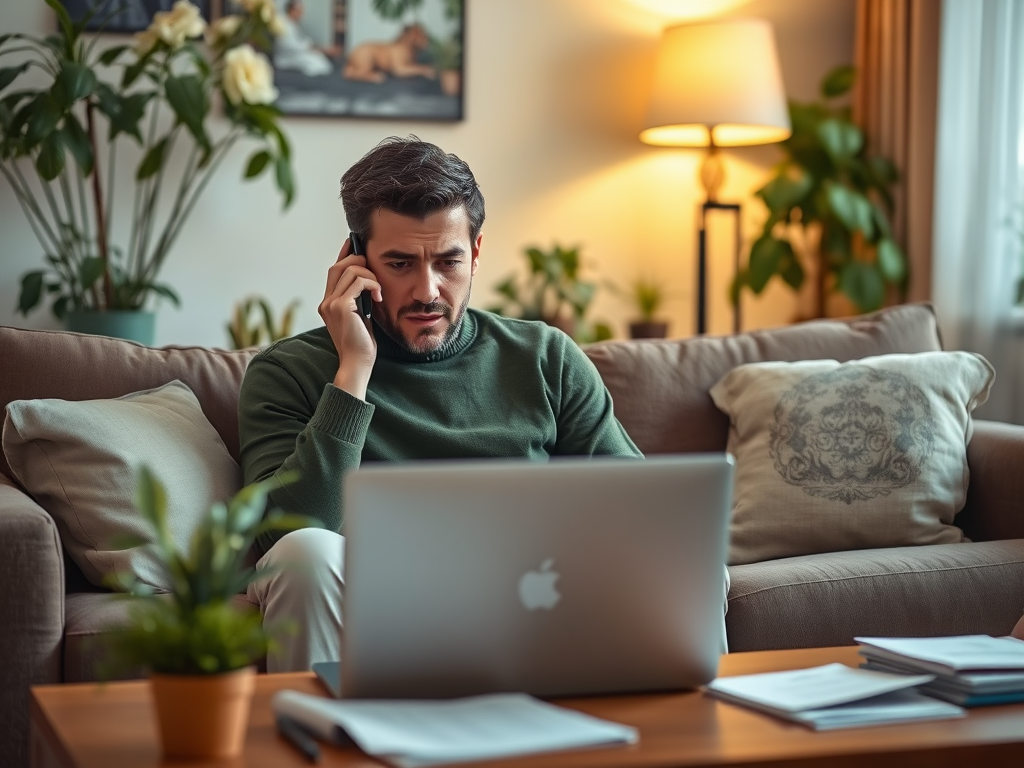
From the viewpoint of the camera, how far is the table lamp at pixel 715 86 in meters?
3.34

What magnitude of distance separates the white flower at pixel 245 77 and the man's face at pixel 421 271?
1.10 metres

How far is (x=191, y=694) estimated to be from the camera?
1.00m

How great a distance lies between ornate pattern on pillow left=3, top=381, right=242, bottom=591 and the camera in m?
1.90

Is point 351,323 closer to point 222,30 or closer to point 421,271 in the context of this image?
point 421,271

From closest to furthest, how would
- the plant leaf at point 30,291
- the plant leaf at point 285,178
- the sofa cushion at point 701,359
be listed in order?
the sofa cushion at point 701,359, the plant leaf at point 30,291, the plant leaf at point 285,178

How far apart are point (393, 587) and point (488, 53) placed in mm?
2684

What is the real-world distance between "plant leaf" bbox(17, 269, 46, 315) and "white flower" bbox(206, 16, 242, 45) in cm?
70

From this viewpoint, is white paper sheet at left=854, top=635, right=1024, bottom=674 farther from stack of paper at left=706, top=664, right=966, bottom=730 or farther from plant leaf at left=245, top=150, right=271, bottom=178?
plant leaf at left=245, top=150, right=271, bottom=178

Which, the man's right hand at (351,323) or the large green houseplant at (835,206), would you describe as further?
the large green houseplant at (835,206)

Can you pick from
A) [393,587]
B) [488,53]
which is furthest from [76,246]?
[393,587]

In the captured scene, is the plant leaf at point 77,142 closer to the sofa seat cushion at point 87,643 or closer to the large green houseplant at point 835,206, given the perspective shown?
the sofa seat cushion at point 87,643

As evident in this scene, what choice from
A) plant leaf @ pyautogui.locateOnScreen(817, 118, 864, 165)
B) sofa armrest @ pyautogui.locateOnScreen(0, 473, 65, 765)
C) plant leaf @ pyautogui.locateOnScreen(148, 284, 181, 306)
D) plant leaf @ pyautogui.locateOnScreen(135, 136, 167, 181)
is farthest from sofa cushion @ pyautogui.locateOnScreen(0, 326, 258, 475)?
plant leaf @ pyautogui.locateOnScreen(817, 118, 864, 165)

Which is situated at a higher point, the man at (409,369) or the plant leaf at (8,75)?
the plant leaf at (8,75)

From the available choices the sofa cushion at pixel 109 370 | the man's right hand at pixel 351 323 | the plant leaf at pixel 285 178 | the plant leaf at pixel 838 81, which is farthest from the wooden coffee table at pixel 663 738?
the plant leaf at pixel 838 81
